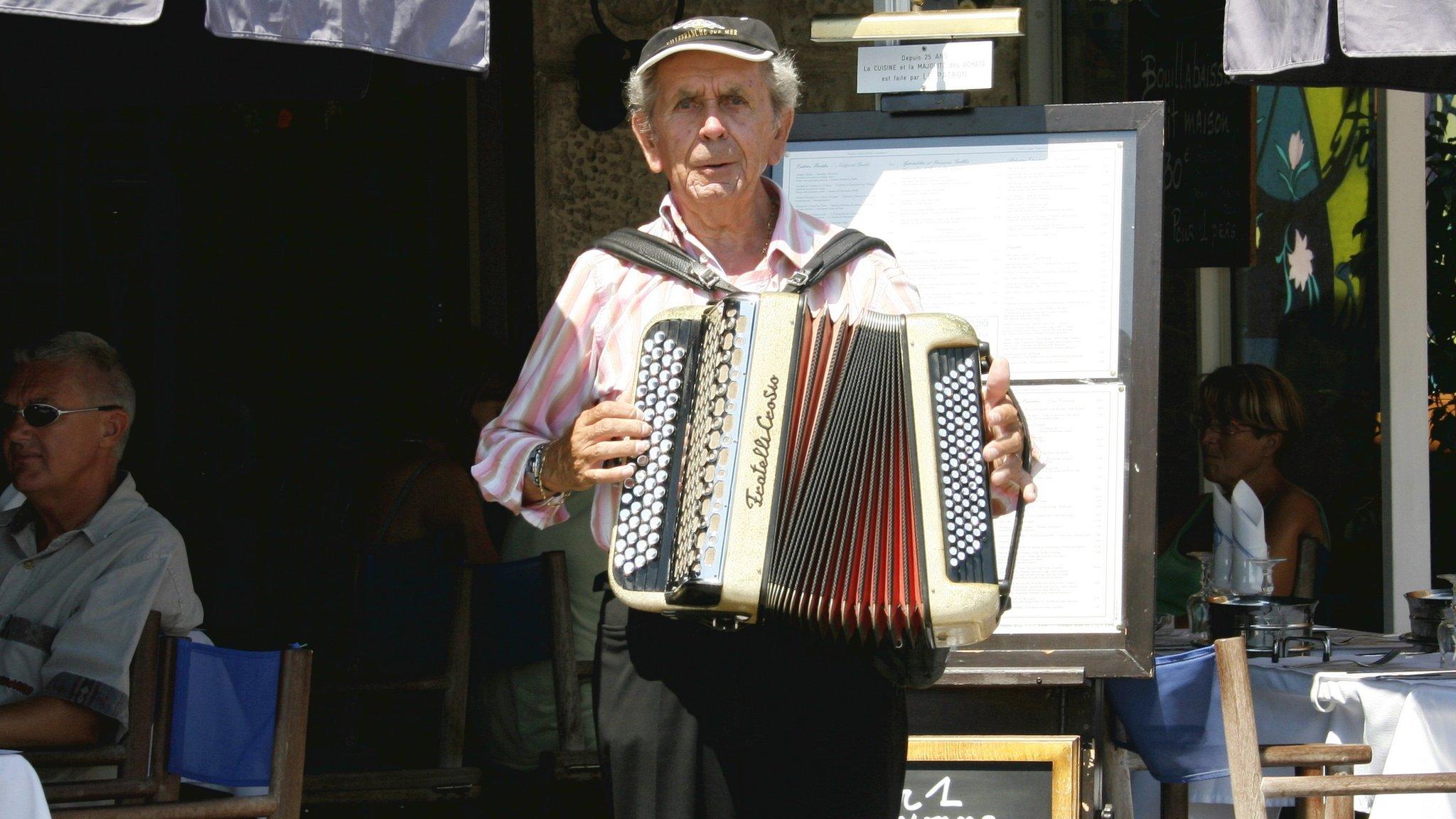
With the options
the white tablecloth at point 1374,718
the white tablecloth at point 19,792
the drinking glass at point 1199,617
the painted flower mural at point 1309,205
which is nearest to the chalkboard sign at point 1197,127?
the painted flower mural at point 1309,205

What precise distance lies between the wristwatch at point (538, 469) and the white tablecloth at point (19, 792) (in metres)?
0.84

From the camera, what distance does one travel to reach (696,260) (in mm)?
2402

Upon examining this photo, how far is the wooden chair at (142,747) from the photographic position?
2793mm

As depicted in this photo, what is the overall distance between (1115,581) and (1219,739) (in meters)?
0.44

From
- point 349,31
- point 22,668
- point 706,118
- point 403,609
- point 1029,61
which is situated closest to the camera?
point 706,118

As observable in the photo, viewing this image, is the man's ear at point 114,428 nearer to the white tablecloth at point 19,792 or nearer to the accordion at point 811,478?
the white tablecloth at point 19,792

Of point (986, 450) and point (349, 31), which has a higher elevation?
point (349, 31)

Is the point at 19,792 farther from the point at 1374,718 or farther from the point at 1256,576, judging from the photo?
the point at 1256,576

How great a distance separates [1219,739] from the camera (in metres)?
3.33

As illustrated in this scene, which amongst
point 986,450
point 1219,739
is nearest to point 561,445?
point 986,450

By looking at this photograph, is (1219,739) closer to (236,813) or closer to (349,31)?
(236,813)

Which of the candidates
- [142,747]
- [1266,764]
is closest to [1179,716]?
[1266,764]

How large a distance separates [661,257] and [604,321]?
0.13 metres

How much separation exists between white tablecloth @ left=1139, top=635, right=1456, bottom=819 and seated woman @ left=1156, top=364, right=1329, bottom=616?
0.85 m
